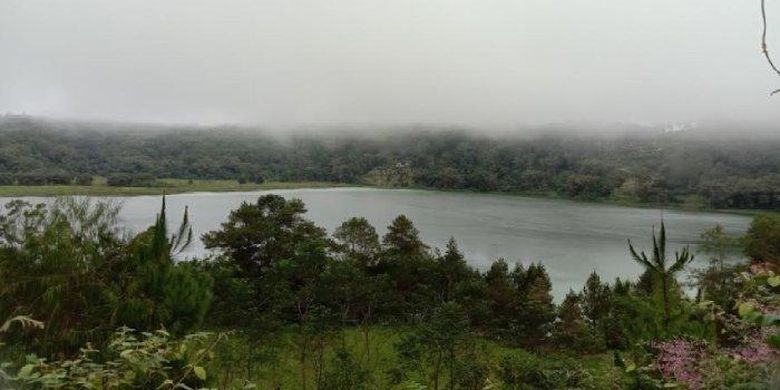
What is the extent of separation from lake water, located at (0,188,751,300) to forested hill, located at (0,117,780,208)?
1315cm

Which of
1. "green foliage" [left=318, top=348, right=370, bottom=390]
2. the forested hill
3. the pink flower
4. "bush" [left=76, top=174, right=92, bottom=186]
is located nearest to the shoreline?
"bush" [left=76, top=174, right=92, bottom=186]

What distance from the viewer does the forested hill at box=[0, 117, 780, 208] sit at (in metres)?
96.6

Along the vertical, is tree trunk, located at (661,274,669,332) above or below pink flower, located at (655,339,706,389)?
below

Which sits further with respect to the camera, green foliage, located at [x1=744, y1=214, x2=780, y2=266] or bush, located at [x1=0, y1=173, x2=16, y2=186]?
bush, located at [x1=0, y1=173, x2=16, y2=186]

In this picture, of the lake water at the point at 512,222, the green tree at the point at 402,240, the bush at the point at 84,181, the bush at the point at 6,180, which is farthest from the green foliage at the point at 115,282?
the bush at the point at 6,180

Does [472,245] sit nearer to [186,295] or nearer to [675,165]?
[186,295]

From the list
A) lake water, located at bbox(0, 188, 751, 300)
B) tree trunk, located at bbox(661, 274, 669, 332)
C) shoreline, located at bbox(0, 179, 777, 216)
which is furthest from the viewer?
shoreline, located at bbox(0, 179, 777, 216)

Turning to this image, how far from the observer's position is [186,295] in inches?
498

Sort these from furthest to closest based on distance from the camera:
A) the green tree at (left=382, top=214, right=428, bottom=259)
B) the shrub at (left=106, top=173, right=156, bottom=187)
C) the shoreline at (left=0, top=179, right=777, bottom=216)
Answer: the shrub at (left=106, top=173, right=156, bottom=187) → the shoreline at (left=0, top=179, right=777, bottom=216) → the green tree at (left=382, top=214, right=428, bottom=259)

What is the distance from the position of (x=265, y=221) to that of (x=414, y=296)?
29.3 ft

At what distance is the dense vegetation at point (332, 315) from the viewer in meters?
2.69

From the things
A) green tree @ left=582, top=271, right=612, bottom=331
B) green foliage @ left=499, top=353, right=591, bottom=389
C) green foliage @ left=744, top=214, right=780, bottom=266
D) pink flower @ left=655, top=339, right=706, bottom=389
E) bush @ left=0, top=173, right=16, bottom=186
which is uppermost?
pink flower @ left=655, top=339, right=706, bottom=389

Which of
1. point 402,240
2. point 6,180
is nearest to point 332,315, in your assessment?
point 402,240

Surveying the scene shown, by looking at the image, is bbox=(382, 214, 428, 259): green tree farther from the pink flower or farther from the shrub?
the shrub
